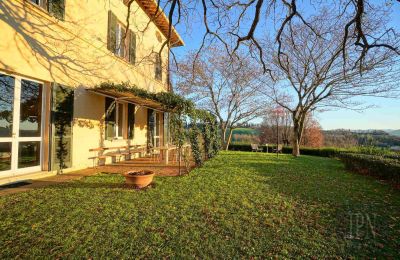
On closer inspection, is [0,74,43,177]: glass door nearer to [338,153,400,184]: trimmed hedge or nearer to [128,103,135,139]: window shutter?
[128,103,135,139]: window shutter

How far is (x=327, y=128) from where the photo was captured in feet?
108

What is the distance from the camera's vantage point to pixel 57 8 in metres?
5.94

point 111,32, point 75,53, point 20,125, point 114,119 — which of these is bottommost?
point 20,125

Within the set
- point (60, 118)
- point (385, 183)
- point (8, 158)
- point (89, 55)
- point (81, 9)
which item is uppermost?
point (81, 9)

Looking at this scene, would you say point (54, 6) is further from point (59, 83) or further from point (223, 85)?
point (223, 85)

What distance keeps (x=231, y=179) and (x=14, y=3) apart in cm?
695

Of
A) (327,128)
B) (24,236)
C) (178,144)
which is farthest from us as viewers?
(327,128)

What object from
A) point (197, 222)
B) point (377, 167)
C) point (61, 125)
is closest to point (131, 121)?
point (61, 125)

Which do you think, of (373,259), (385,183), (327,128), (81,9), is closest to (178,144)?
(373,259)

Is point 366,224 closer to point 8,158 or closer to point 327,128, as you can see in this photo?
point 8,158

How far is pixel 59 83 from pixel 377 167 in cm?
1071

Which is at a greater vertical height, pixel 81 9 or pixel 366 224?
pixel 81 9

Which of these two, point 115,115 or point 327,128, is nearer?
point 115,115

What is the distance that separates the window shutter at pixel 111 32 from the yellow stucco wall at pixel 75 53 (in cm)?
17
